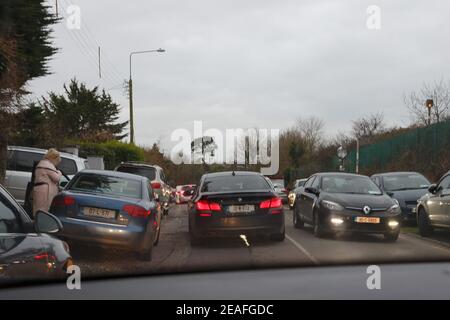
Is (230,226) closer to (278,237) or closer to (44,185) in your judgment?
(278,237)

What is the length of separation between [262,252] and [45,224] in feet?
18.4

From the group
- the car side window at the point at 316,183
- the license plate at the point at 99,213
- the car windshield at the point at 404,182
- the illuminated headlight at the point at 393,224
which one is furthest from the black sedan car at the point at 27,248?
the car windshield at the point at 404,182

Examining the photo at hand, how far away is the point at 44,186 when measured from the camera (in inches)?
395

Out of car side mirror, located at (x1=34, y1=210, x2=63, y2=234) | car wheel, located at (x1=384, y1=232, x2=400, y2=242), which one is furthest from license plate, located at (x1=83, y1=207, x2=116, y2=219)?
car wheel, located at (x1=384, y1=232, x2=400, y2=242)

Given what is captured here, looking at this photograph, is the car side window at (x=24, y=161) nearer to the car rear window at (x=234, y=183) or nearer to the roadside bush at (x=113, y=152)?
the car rear window at (x=234, y=183)

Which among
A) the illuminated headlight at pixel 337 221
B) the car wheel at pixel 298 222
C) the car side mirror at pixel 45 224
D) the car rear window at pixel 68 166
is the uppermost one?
the car rear window at pixel 68 166

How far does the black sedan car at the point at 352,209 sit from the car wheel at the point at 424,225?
3.04ft

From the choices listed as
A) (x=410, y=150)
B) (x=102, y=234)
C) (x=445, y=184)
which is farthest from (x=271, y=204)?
(x=410, y=150)

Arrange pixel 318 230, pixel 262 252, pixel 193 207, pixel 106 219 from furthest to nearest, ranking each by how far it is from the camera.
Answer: pixel 318 230 < pixel 193 207 < pixel 262 252 < pixel 106 219

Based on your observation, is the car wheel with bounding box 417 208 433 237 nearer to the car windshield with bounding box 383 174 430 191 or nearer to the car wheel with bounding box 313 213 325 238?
the car wheel with bounding box 313 213 325 238

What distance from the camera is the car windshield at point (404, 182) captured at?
16.1m
